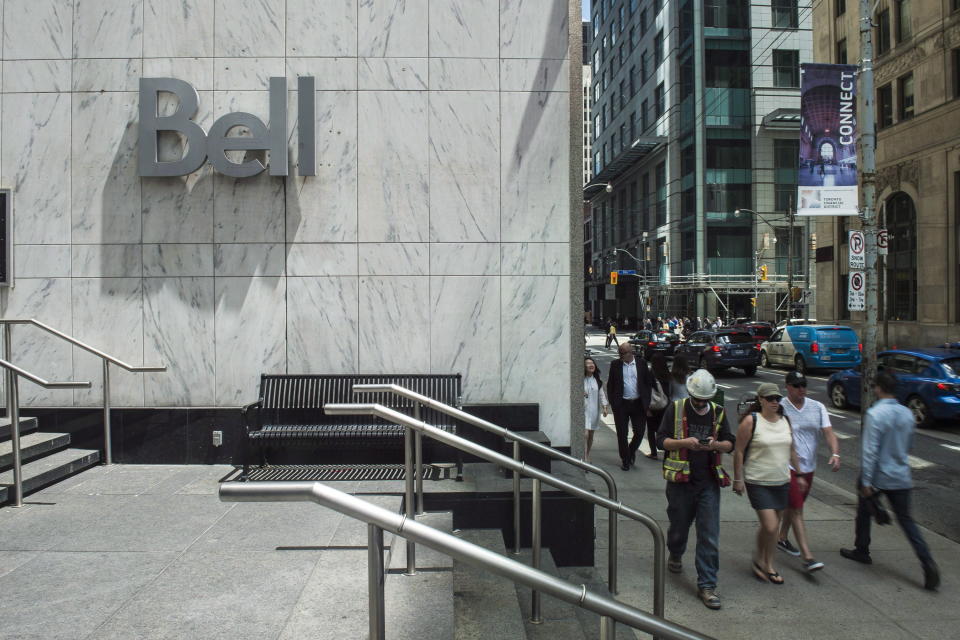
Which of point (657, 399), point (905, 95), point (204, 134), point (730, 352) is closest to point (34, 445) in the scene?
point (204, 134)

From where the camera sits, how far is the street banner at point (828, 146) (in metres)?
12.2

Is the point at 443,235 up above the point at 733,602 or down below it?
above

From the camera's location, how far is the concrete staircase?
6.33 m

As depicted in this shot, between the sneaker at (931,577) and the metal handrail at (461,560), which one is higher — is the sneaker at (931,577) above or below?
below

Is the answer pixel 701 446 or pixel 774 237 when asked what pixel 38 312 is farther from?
pixel 774 237

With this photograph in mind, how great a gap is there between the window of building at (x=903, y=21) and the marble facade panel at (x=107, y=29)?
36056mm

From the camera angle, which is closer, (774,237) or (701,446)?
(701,446)

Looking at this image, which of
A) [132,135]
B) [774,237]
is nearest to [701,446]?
[132,135]

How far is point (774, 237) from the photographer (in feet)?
165

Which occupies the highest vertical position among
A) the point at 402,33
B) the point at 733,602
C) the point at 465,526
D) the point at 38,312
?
the point at 402,33

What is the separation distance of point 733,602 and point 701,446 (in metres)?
1.35

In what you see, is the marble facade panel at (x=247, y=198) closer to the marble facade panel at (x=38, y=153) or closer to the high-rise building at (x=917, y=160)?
the marble facade panel at (x=38, y=153)

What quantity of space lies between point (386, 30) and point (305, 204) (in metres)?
2.29

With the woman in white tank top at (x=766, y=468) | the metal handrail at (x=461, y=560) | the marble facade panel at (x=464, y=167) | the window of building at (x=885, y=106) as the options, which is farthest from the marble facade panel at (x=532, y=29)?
the window of building at (x=885, y=106)
